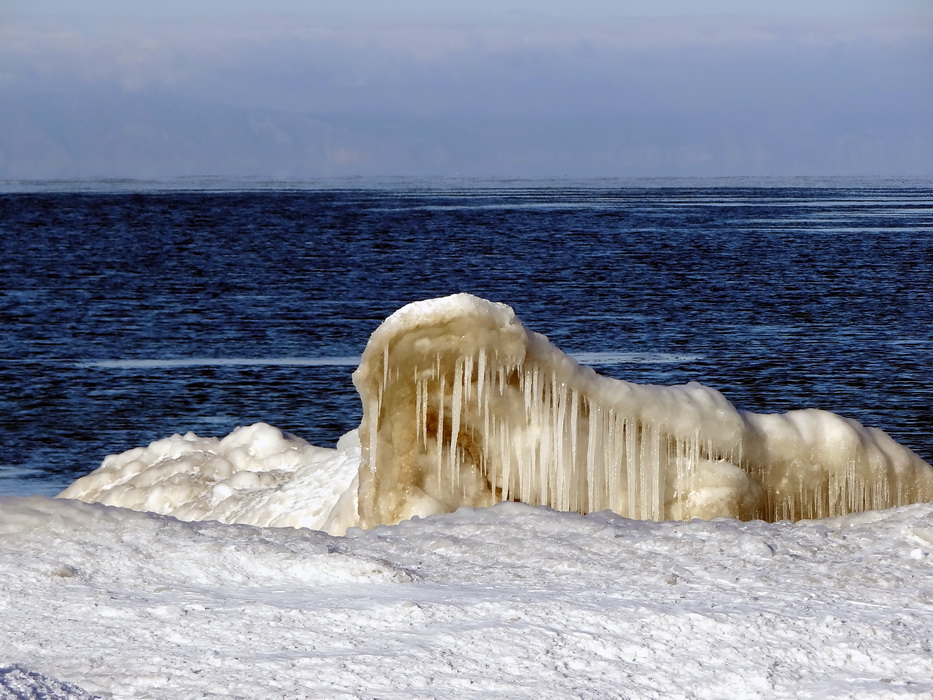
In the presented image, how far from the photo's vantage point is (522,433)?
6.79 metres

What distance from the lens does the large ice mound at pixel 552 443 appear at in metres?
6.53

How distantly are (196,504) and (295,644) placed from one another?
432cm

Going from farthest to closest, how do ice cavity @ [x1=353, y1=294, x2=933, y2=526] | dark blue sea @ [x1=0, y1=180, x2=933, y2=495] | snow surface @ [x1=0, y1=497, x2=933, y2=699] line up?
1. dark blue sea @ [x1=0, y1=180, x2=933, y2=495]
2. ice cavity @ [x1=353, y1=294, x2=933, y2=526]
3. snow surface @ [x1=0, y1=497, x2=933, y2=699]

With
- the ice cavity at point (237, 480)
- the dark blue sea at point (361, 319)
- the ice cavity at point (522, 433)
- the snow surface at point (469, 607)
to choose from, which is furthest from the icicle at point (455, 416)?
the dark blue sea at point (361, 319)

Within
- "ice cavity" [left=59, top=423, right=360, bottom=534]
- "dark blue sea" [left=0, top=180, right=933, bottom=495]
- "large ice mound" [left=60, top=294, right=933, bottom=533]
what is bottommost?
"dark blue sea" [left=0, top=180, right=933, bottom=495]

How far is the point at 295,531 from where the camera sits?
210 inches

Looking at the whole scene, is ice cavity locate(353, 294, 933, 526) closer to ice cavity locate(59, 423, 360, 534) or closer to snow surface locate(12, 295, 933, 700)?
snow surface locate(12, 295, 933, 700)

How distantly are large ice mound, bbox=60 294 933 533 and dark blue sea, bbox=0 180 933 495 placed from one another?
15.8 feet

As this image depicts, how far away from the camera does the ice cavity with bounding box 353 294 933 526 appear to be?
650cm

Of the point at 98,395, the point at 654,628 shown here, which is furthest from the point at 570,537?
the point at 98,395

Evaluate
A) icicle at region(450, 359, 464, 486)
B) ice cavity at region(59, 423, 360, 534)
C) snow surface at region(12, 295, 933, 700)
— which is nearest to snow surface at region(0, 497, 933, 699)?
snow surface at region(12, 295, 933, 700)

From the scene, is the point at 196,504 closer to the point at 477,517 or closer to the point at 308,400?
the point at 477,517

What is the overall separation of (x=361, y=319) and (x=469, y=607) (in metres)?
18.3

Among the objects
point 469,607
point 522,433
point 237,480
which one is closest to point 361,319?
point 237,480
